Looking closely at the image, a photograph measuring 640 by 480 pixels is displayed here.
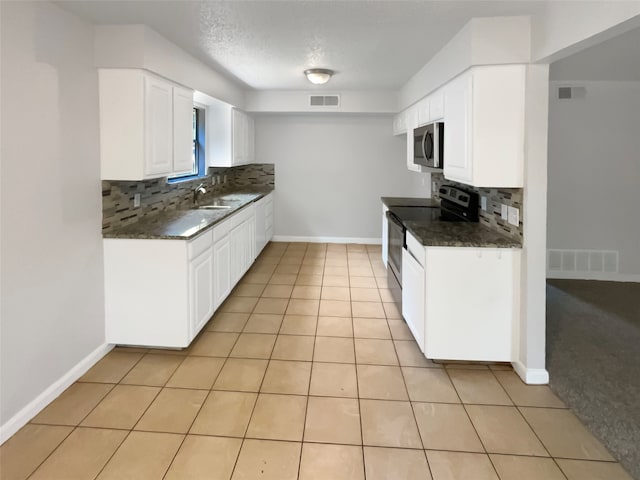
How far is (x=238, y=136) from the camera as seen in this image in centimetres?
607

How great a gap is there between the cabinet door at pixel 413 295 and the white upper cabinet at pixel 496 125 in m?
0.75

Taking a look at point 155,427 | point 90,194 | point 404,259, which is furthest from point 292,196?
point 155,427

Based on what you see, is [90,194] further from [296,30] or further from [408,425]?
[408,425]

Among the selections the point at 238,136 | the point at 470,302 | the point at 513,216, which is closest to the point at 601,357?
the point at 470,302

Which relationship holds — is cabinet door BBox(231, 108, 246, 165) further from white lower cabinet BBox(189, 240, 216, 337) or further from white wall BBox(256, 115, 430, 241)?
white lower cabinet BBox(189, 240, 216, 337)

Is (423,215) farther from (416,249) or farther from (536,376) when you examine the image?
(536,376)

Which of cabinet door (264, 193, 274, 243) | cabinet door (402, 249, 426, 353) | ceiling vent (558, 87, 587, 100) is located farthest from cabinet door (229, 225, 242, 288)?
ceiling vent (558, 87, 587, 100)

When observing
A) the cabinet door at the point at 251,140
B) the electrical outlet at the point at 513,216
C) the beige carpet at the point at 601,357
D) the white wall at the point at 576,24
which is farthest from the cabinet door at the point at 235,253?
the white wall at the point at 576,24

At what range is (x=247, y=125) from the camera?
660 centimetres

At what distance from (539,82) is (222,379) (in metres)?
2.68

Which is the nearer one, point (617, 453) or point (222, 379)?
point (617, 453)

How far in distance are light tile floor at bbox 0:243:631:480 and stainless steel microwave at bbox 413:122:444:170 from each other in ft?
4.76

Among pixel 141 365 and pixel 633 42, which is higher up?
pixel 633 42

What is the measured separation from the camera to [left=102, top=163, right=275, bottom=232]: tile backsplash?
10.7 feet
